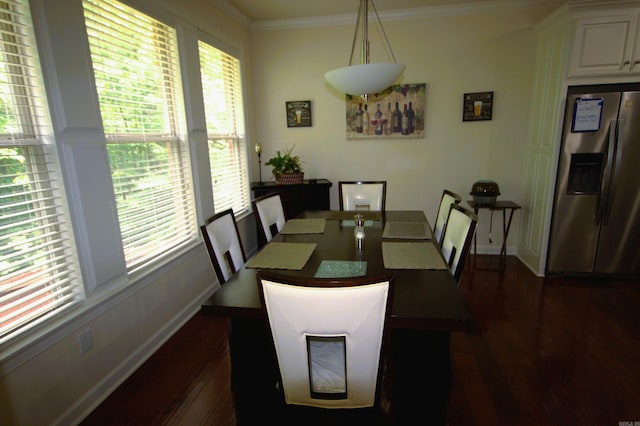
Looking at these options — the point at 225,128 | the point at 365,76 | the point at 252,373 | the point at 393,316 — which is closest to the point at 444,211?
the point at 365,76

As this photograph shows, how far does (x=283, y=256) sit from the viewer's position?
1826 millimetres

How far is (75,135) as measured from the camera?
1687 millimetres

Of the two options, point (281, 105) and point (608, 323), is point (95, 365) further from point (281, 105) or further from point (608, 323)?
point (608, 323)

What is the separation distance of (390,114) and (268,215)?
2101 millimetres

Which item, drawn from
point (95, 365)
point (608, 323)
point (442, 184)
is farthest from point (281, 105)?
point (608, 323)

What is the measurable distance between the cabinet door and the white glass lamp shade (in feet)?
6.73

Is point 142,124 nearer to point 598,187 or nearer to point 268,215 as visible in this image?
point 268,215

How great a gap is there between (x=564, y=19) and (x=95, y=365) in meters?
4.37

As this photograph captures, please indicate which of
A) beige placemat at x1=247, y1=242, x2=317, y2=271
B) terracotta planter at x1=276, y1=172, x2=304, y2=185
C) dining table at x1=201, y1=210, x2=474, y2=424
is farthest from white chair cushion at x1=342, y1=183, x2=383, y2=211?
beige placemat at x1=247, y1=242, x2=317, y2=271

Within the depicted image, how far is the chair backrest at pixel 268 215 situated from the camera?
237 centimetres

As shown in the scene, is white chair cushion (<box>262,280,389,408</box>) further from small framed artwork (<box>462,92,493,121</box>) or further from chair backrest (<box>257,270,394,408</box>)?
small framed artwork (<box>462,92,493,121</box>)

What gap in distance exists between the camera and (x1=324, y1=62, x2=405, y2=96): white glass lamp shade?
1848mm

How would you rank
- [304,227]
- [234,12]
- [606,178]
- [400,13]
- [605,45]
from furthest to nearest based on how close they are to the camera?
1. [400,13]
2. [234,12]
3. [606,178]
4. [605,45]
5. [304,227]

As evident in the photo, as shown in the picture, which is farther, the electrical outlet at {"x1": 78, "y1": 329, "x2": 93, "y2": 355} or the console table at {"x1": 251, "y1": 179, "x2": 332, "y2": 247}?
the console table at {"x1": 251, "y1": 179, "x2": 332, "y2": 247}
